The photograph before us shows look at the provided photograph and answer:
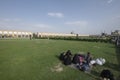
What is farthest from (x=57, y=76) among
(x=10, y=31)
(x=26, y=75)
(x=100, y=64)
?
(x=10, y=31)

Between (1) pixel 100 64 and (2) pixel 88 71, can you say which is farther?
(1) pixel 100 64

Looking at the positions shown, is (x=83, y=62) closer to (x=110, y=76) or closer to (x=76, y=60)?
(x=76, y=60)

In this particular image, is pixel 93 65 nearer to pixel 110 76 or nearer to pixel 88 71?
pixel 88 71

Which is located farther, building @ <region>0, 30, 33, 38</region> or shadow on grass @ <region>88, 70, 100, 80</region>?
building @ <region>0, 30, 33, 38</region>

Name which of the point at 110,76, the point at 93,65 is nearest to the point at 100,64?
the point at 93,65

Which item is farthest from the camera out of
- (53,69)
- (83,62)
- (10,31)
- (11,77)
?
(10,31)

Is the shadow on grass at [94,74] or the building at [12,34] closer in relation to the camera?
the shadow on grass at [94,74]

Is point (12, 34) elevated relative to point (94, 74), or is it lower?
elevated

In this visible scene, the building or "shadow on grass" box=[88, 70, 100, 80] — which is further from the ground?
the building

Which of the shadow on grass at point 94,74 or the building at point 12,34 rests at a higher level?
the building at point 12,34

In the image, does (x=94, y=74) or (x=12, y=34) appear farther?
(x=12, y=34)

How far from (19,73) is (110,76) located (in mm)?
6631

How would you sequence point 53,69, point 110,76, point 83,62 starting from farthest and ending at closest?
1. point 83,62
2. point 53,69
3. point 110,76

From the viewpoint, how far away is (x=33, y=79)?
938 centimetres
